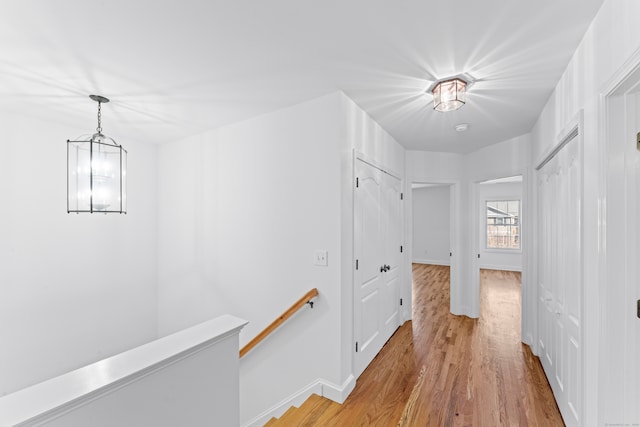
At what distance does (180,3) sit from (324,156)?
1.34 meters

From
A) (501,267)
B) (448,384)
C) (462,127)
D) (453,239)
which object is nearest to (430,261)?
(501,267)

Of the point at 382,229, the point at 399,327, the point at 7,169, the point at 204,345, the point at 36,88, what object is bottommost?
the point at 399,327

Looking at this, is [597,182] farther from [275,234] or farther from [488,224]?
[488,224]

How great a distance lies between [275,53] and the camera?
5.74ft

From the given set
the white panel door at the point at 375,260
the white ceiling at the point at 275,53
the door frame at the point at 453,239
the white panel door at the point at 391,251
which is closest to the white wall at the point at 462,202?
the door frame at the point at 453,239

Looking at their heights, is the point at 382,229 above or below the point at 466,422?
above

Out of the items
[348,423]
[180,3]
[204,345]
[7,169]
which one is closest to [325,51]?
[180,3]

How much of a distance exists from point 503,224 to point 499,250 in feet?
2.44

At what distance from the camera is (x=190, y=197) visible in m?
3.49

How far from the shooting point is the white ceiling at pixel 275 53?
138cm

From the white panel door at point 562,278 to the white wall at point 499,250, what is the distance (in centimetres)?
534

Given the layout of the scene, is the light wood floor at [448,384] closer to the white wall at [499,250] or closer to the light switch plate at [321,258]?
the light switch plate at [321,258]

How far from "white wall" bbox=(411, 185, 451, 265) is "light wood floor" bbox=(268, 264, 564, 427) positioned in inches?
193

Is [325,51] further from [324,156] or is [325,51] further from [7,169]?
[7,169]
